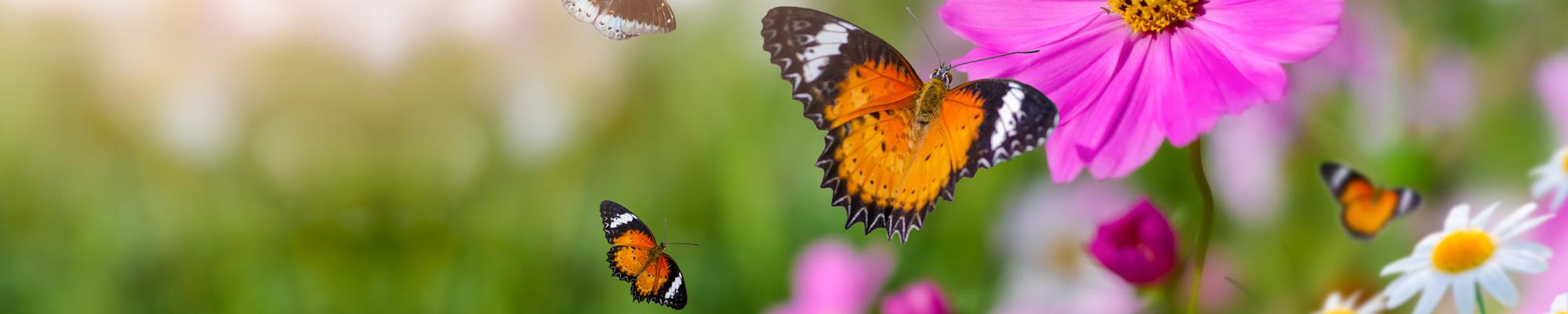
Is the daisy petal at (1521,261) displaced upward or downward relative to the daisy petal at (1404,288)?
upward

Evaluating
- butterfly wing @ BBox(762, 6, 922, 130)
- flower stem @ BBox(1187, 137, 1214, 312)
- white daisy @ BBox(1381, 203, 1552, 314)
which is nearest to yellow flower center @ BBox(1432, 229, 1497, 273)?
white daisy @ BBox(1381, 203, 1552, 314)

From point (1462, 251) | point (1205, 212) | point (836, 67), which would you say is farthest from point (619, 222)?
point (1462, 251)

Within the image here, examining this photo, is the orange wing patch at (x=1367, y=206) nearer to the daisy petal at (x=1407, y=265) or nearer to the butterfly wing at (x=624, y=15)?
the daisy petal at (x=1407, y=265)

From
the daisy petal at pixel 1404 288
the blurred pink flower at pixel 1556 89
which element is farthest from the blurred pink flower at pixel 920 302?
the blurred pink flower at pixel 1556 89

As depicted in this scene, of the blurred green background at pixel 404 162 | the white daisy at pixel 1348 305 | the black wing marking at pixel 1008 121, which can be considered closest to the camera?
the black wing marking at pixel 1008 121

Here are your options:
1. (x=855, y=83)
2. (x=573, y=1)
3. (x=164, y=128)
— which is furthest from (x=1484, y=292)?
(x=164, y=128)

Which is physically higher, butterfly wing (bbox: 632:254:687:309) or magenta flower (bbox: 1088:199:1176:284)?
magenta flower (bbox: 1088:199:1176:284)

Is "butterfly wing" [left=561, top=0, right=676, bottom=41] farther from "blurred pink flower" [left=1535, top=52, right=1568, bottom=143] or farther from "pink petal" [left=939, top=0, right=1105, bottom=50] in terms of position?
"blurred pink flower" [left=1535, top=52, right=1568, bottom=143]
